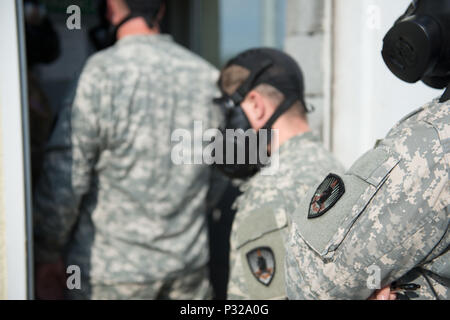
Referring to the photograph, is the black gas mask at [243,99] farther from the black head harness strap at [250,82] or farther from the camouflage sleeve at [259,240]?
the camouflage sleeve at [259,240]

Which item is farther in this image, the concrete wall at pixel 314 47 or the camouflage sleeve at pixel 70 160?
the concrete wall at pixel 314 47

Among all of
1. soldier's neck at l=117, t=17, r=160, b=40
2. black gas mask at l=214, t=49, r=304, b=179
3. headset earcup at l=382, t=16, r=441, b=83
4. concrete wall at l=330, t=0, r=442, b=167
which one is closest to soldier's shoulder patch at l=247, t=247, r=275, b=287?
black gas mask at l=214, t=49, r=304, b=179

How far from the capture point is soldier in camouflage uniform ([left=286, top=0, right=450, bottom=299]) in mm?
822

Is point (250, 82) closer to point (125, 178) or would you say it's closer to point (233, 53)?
point (125, 178)

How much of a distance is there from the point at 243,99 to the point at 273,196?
0.43m

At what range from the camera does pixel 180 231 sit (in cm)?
199

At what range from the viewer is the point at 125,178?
1.90 m

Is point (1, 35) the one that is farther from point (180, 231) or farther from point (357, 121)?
point (357, 121)

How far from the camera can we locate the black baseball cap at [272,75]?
1640 millimetres

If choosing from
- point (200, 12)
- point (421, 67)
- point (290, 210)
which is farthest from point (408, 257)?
point (200, 12)

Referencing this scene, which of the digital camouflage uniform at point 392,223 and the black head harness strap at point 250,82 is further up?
the black head harness strap at point 250,82

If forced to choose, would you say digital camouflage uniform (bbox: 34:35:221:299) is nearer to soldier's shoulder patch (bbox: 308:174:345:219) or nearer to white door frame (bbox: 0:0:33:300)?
white door frame (bbox: 0:0:33:300)

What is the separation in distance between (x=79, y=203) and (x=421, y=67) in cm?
138

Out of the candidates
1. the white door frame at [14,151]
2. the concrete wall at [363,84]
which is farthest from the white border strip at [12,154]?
the concrete wall at [363,84]
